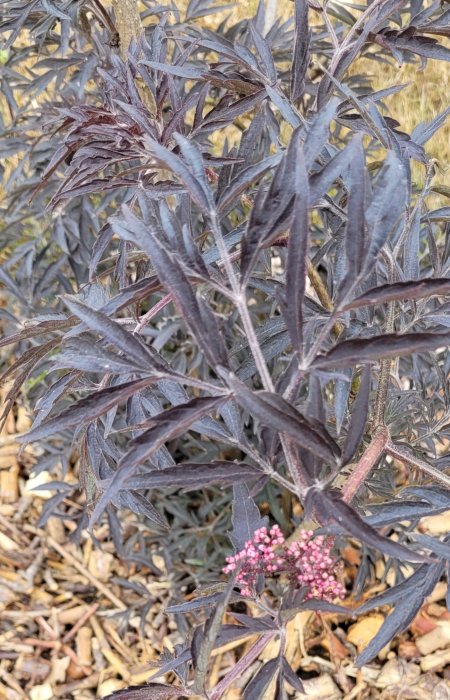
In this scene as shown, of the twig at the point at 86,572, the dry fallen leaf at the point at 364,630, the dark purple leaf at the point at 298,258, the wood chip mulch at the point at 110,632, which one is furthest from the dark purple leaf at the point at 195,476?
the twig at the point at 86,572

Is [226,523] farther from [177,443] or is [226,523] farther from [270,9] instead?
[270,9]

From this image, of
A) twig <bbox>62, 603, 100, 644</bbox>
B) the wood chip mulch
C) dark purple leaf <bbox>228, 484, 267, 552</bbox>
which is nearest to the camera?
dark purple leaf <bbox>228, 484, 267, 552</bbox>

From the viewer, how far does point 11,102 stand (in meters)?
1.30

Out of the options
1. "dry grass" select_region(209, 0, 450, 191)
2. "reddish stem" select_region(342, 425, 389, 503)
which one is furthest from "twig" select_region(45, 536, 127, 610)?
"dry grass" select_region(209, 0, 450, 191)

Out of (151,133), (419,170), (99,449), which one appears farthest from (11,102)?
(419,170)

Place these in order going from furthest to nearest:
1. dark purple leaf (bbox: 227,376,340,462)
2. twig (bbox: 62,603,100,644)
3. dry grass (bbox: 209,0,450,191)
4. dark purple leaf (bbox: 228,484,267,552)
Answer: dry grass (bbox: 209,0,450,191) < twig (bbox: 62,603,100,644) < dark purple leaf (bbox: 228,484,267,552) < dark purple leaf (bbox: 227,376,340,462)

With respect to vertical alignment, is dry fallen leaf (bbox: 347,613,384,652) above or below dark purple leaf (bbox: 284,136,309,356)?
below

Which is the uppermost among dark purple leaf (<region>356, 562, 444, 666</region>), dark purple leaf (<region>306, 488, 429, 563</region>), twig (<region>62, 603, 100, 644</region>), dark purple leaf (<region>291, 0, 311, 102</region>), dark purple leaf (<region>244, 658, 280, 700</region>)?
dark purple leaf (<region>291, 0, 311, 102</region>)

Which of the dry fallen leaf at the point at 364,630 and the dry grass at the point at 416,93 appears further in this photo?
the dry grass at the point at 416,93

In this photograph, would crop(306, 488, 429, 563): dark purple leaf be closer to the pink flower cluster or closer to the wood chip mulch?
the pink flower cluster

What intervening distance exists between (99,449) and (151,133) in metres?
0.31

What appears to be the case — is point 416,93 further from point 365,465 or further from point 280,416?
point 280,416

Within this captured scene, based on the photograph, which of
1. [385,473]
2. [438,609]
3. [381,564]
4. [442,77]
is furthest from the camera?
[442,77]

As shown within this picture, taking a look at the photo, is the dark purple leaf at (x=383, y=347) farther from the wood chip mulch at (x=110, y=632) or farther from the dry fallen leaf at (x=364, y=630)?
the dry fallen leaf at (x=364, y=630)
